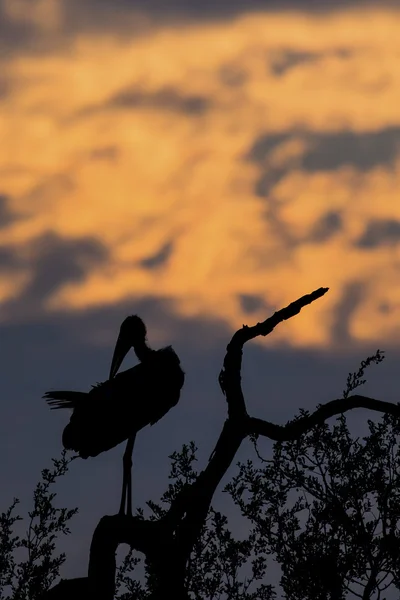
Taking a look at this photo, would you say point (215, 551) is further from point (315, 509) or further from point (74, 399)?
point (74, 399)

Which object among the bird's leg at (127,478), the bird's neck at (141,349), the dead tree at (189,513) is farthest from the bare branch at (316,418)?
the bird's neck at (141,349)

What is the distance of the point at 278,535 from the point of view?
1991 cm

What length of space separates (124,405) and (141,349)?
2.40m

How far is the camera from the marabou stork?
17.7 meters

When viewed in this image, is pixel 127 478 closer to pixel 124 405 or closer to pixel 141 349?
pixel 124 405

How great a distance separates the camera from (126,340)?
2039 centimetres

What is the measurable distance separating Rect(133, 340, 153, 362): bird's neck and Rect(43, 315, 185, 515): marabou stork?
632 mm

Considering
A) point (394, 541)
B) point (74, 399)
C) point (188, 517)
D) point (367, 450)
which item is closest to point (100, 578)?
point (188, 517)

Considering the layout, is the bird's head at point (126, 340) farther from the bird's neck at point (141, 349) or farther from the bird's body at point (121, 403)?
the bird's body at point (121, 403)

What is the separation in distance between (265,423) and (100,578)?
2421mm

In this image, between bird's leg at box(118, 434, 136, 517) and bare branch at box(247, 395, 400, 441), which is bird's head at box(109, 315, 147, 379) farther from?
bare branch at box(247, 395, 400, 441)

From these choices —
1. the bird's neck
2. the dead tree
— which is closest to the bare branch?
the dead tree

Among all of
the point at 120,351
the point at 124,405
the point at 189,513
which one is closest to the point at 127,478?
the point at 124,405

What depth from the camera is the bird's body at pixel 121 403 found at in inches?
698
